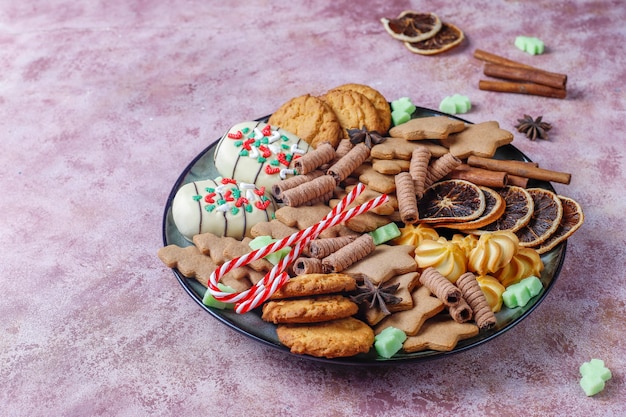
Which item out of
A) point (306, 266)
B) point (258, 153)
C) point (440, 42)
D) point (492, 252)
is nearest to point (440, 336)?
point (492, 252)

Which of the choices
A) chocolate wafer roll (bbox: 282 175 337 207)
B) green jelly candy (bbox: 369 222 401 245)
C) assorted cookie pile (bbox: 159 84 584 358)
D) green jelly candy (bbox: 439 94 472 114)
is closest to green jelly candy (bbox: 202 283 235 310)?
assorted cookie pile (bbox: 159 84 584 358)

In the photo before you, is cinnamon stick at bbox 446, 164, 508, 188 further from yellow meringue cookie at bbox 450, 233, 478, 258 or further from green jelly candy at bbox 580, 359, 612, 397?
green jelly candy at bbox 580, 359, 612, 397

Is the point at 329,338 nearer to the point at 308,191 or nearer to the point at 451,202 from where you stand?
the point at 308,191

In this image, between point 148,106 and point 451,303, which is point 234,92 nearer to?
Result: point 148,106

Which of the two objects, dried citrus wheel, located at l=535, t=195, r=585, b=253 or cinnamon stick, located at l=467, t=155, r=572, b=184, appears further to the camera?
cinnamon stick, located at l=467, t=155, r=572, b=184

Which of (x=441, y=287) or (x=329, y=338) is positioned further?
(x=441, y=287)

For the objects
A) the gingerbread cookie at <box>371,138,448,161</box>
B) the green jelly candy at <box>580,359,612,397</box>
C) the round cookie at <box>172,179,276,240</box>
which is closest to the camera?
the green jelly candy at <box>580,359,612,397</box>
